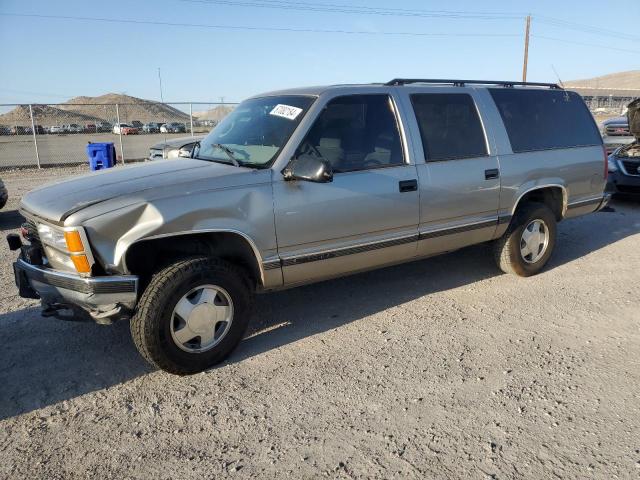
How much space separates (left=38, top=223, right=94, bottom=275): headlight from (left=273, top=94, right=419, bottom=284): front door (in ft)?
4.00

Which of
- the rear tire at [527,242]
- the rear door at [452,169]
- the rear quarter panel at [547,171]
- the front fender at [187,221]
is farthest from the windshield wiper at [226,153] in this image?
the rear tire at [527,242]

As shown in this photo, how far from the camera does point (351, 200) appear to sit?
379 centimetres

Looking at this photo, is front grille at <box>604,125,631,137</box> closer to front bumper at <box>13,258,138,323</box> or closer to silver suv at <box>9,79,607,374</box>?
silver suv at <box>9,79,607,374</box>

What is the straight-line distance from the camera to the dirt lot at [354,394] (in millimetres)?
2549

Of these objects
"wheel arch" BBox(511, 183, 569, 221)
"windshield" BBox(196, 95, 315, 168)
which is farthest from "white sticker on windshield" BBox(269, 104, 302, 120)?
"wheel arch" BBox(511, 183, 569, 221)

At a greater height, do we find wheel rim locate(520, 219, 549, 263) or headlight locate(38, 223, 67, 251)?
headlight locate(38, 223, 67, 251)

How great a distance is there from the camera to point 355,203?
3.81m

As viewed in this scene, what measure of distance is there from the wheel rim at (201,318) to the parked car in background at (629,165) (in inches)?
327

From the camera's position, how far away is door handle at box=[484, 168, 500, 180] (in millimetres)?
4590

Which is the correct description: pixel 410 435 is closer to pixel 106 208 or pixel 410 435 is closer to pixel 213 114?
pixel 106 208

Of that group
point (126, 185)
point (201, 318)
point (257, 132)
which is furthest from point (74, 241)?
point (257, 132)

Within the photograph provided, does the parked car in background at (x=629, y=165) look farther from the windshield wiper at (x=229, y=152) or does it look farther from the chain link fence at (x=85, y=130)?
the windshield wiper at (x=229, y=152)

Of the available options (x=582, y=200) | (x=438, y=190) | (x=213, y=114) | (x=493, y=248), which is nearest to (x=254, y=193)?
(x=438, y=190)

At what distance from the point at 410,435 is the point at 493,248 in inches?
117
